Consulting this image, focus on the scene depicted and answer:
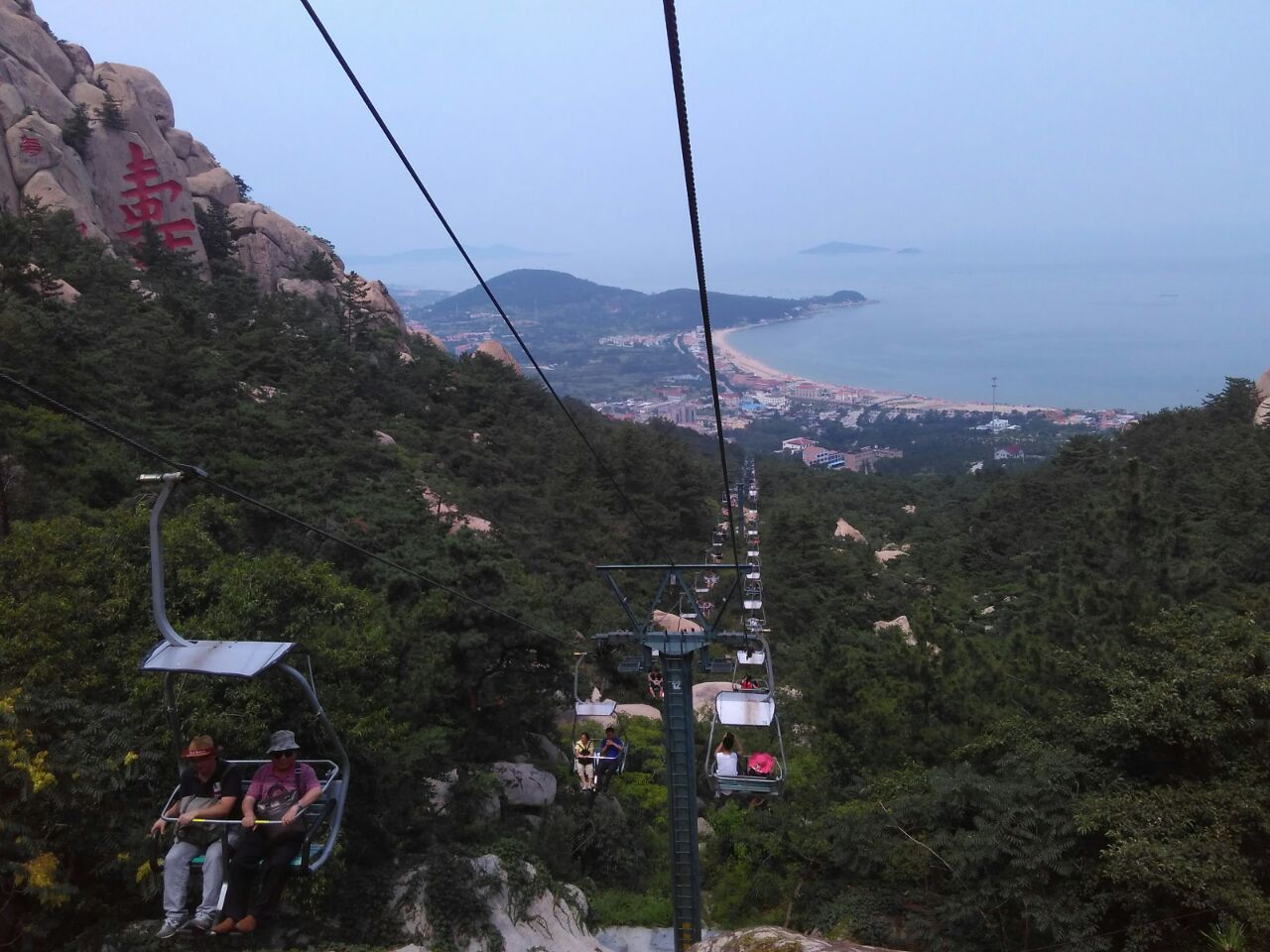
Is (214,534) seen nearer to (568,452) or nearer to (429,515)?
(429,515)

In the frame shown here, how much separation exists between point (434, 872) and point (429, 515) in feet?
23.7

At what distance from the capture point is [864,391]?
109750 millimetres

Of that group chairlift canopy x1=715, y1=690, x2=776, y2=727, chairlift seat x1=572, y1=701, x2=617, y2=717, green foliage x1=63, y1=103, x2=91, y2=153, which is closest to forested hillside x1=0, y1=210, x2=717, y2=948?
chairlift seat x1=572, y1=701, x2=617, y2=717

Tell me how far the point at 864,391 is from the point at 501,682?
4072 inches

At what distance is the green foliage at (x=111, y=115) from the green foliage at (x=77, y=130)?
0.49 meters

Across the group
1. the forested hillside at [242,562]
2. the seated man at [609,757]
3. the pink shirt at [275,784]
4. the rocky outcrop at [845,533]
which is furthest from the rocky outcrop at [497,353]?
the pink shirt at [275,784]

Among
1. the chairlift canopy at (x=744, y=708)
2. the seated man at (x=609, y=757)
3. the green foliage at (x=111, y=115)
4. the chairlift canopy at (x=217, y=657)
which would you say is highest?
the green foliage at (x=111, y=115)

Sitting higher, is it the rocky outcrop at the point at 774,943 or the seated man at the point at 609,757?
the rocky outcrop at the point at 774,943

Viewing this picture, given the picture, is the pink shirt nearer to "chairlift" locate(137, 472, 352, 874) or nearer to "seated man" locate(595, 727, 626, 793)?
"chairlift" locate(137, 472, 352, 874)

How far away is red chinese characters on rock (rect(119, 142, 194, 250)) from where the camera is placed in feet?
87.1

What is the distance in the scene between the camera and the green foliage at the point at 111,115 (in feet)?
85.4

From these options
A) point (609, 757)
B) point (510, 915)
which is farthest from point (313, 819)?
point (609, 757)

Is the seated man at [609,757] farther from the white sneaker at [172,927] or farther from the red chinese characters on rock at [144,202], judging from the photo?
the red chinese characters on rock at [144,202]

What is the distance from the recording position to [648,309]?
4783 inches
